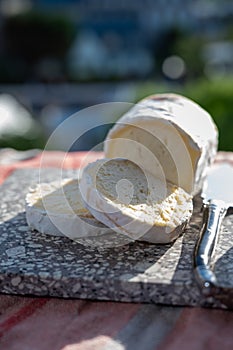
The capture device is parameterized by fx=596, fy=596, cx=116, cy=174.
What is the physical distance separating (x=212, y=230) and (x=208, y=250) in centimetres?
5

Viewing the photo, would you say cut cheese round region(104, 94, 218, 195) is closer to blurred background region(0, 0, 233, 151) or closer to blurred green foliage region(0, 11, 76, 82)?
blurred background region(0, 0, 233, 151)

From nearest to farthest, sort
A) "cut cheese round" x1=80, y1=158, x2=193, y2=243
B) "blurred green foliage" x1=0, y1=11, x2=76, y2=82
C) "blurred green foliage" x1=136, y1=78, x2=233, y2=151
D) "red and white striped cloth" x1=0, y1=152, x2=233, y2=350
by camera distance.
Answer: "red and white striped cloth" x1=0, y1=152, x2=233, y2=350
"cut cheese round" x1=80, y1=158, x2=193, y2=243
"blurred green foliage" x1=136, y1=78, x2=233, y2=151
"blurred green foliage" x1=0, y1=11, x2=76, y2=82

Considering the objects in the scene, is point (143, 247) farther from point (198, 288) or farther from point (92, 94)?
point (92, 94)

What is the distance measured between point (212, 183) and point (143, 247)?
0.26 m

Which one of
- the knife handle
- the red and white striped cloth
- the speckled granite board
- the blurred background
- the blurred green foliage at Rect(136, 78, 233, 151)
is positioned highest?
the knife handle

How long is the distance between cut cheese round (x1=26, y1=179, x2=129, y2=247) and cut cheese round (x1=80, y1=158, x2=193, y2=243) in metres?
0.02

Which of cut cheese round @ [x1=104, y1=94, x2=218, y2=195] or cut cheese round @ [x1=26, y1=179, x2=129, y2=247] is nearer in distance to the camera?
cut cheese round @ [x1=26, y1=179, x2=129, y2=247]

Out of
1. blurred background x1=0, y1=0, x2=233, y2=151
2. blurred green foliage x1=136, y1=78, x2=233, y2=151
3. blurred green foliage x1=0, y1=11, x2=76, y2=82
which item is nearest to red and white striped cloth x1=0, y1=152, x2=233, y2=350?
blurred green foliage x1=136, y1=78, x2=233, y2=151

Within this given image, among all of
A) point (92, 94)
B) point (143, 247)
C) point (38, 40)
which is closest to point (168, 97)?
point (143, 247)

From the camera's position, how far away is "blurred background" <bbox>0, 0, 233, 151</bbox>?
6.35 m

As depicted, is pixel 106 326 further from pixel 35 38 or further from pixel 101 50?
pixel 35 38

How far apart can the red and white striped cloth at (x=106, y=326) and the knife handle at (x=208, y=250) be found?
3 centimetres

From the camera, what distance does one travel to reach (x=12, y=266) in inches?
28.3

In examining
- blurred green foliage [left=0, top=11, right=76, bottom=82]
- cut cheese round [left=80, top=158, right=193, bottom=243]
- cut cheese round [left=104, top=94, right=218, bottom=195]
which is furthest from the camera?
blurred green foliage [left=0, top=11, right=76, bottom=82]
